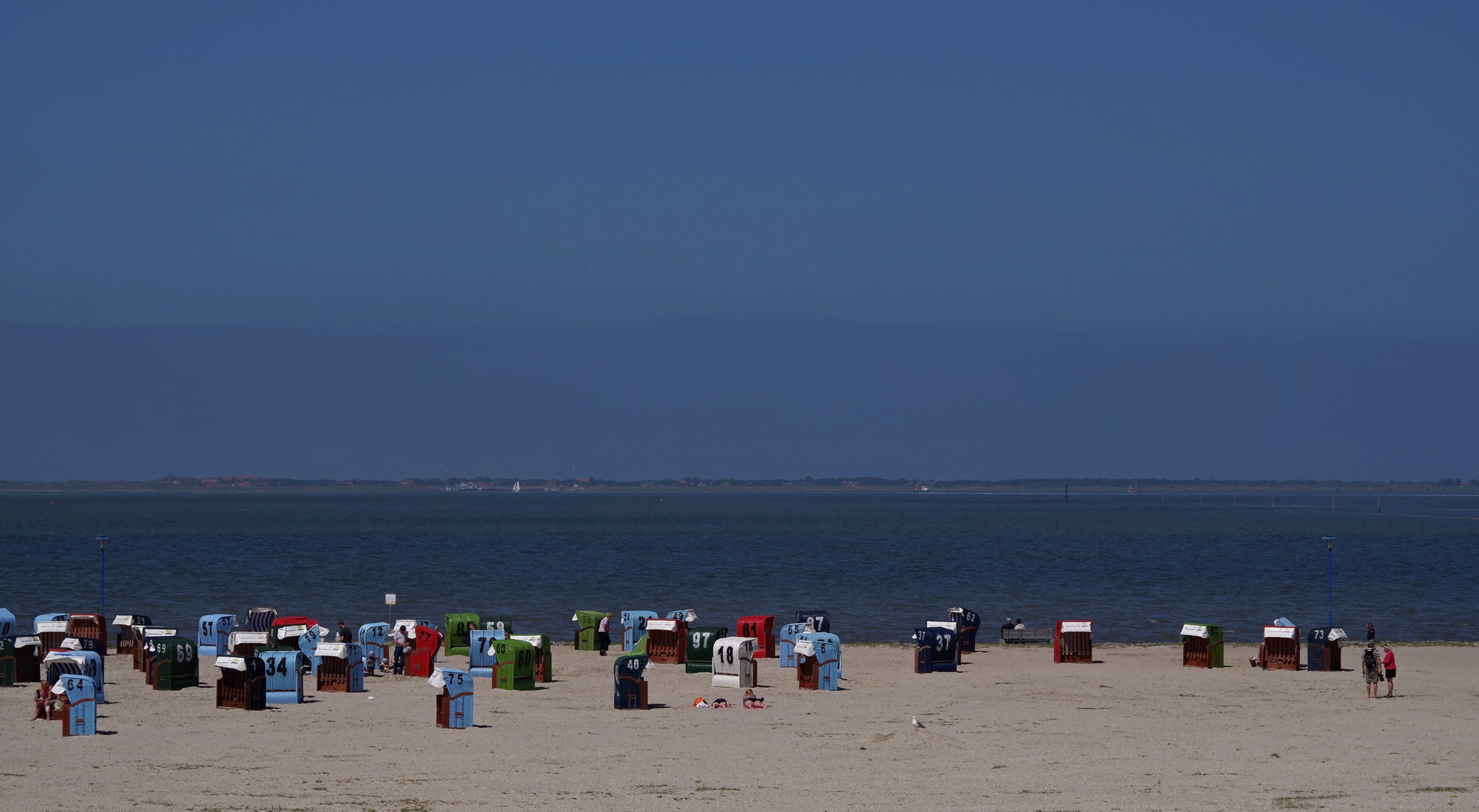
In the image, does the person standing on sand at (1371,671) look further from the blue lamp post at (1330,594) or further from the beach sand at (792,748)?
the blue lamp post at (1330,594)

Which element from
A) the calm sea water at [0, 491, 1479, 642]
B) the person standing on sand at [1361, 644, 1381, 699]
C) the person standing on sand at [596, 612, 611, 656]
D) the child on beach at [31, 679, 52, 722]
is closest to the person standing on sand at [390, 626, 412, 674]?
the person standing on sand at [596, 612, 611, 656]

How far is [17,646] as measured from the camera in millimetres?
34188

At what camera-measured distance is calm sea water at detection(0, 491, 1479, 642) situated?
195 feet

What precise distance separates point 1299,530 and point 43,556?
405ft

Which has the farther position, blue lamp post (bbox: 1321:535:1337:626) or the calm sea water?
the calm sea water

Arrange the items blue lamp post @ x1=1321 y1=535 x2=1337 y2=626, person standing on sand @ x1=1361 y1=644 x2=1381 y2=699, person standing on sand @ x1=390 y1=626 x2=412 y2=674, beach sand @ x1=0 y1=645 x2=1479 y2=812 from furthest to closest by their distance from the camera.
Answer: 1. blue lamp post @ x1=1321 y1=535 x2=1337 y2=626
2. person standing on sand @ x1=390 y1=626 x2=412 y2=674
3. person standing on sand @ x1=1361 y1=644 x2=1381 y2=699
4. beach sand @ x1=0 y1=645 x2=1479 y2=812

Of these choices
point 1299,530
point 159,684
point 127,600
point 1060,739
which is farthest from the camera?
point 1299,530

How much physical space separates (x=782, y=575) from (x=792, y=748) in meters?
56.4

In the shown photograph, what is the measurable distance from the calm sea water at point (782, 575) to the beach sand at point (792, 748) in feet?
53.8

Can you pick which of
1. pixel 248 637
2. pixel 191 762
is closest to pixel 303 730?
pixel 191 762

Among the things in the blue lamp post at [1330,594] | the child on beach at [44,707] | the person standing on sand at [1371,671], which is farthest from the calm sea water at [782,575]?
the child on beach at [44,707]

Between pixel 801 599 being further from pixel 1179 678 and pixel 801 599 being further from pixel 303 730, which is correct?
pixel 303 730

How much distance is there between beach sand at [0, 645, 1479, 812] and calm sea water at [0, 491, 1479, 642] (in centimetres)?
1639

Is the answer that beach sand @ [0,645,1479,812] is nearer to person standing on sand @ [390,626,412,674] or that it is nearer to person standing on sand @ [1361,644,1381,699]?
person standing on sand @ [1361,644,1381,699]
